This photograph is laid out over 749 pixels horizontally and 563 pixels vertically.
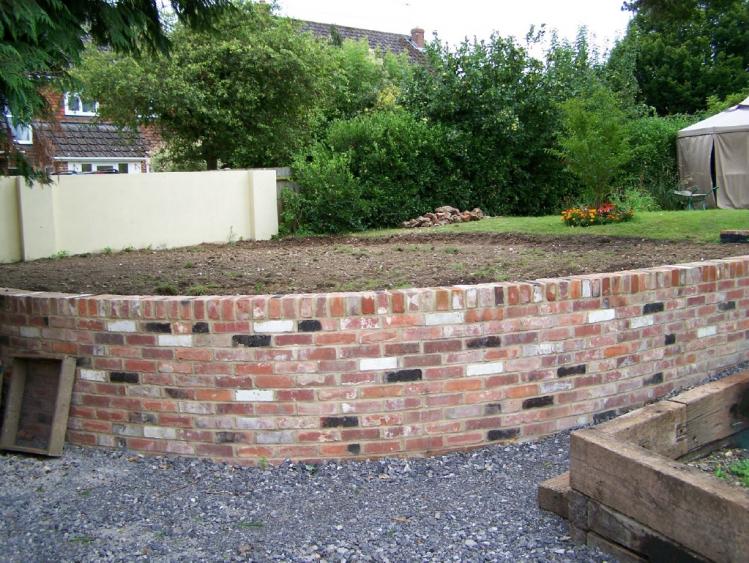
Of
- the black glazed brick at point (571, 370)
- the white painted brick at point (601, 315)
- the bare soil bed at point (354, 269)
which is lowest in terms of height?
the black glazed brick at point (571, 370)

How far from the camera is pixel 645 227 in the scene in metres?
10.8

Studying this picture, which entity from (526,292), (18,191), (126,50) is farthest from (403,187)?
(526,292)

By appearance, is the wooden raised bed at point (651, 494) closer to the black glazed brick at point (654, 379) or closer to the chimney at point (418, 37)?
the black glazed brick at point (654, 379)

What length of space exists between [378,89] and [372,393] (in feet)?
58.9

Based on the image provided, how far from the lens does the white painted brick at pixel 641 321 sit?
4.11 meters

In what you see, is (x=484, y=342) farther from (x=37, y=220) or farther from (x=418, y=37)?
(x=418, y=37)

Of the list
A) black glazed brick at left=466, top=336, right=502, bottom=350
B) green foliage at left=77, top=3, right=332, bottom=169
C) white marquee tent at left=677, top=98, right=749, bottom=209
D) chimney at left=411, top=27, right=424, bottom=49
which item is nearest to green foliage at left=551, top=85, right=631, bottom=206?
white marquee tent at left=677, top=98, right=749, bottom=209

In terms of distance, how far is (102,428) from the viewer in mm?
3924

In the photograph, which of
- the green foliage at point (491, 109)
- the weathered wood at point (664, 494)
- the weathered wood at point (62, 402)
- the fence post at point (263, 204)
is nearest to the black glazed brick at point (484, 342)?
the weathered wood at point (664, 494)

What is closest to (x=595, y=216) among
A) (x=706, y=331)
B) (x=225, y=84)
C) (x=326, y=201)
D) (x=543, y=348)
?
(x=326, y=201)

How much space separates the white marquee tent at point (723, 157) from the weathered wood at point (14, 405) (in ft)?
50.1

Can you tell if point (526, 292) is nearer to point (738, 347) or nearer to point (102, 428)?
point (738, 347)

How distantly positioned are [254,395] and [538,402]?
1.50m

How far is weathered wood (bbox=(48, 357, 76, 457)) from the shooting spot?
3.89m
